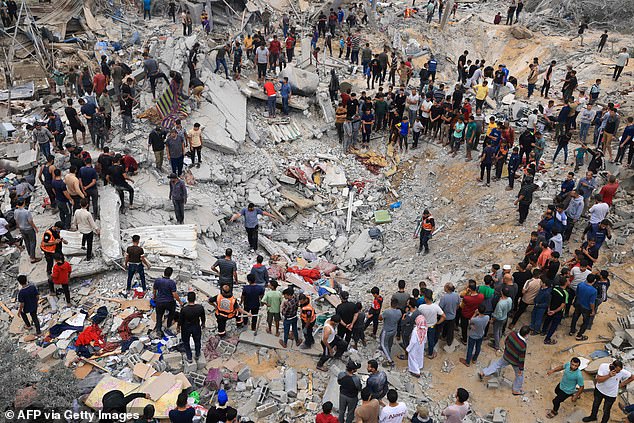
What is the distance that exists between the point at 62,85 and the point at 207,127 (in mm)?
7350

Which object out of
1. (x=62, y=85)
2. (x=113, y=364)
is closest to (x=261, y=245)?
(x=113, y=364)

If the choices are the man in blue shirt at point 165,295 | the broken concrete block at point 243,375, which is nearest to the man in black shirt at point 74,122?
the man in blue shirt at point 165,295

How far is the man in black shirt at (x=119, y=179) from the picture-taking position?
1246 centimetres

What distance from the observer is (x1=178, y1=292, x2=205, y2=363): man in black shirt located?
8.86m

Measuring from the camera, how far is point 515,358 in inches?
344

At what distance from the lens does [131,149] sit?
14.9m

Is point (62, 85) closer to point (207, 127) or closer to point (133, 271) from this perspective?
point (207, 127)

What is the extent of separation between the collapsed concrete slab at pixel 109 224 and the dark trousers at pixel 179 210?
1.29 m

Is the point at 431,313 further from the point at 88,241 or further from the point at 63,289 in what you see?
the point at 88,241

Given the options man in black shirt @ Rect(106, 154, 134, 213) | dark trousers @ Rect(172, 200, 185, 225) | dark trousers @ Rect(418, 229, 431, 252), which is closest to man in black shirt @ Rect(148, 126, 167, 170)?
man in black shirt @ Rect(106, 154, 134, 213)

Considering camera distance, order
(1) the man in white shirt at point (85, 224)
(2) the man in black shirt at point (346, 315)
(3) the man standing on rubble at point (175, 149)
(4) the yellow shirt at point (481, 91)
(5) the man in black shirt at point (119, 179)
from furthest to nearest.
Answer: (4) the yellow shirt at point (481, 91) → (3) the man standing on rubble at point (175, 149) → (5) the man in black shirt at point (119, 179) → (1) the man in white shirt at point (85, 224) → (2) the man in black shirt at point (346, 315)

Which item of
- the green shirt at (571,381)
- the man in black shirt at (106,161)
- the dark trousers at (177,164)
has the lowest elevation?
the green shirt at (571,381)

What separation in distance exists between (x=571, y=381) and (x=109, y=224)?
31.2 ft

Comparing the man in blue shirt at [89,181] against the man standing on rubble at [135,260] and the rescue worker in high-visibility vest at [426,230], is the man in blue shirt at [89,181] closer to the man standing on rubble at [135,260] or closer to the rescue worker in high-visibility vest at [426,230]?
the man standing on rubble at [135,260]
